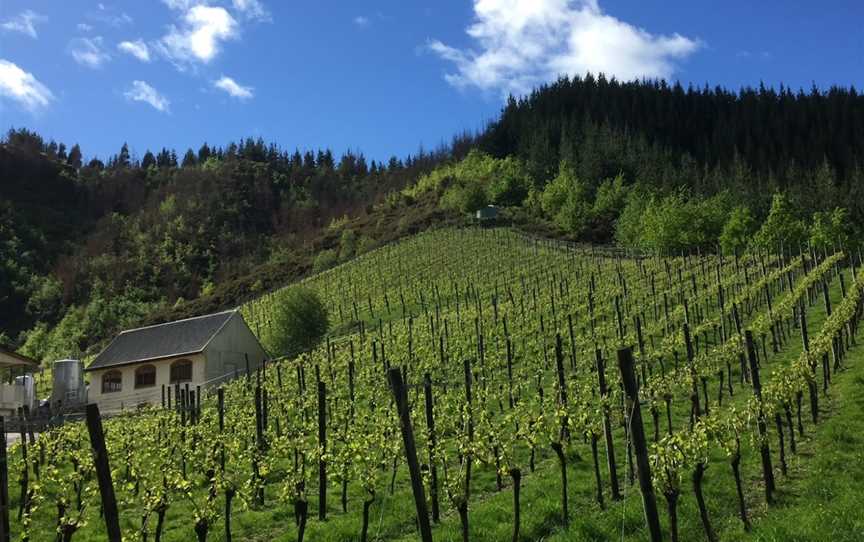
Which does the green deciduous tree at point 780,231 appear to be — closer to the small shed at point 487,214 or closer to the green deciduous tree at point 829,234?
the green deciduous tree at point 829,234

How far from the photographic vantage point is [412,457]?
32.6 feet

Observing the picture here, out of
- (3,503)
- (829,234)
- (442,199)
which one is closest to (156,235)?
(442,199)

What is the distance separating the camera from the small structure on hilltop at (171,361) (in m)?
45.1

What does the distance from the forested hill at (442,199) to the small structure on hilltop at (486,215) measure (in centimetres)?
313

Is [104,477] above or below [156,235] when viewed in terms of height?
below

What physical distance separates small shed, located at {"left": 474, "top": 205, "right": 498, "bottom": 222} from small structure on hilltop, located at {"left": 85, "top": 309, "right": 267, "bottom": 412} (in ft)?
189

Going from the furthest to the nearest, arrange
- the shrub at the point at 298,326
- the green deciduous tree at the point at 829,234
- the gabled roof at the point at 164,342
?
the green deciduous tree at the point at 829,234 → the shrub at the point at 298,326 → the gabled roof at the point at 164,342

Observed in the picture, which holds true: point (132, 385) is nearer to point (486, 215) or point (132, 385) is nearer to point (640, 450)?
point (640, 450)

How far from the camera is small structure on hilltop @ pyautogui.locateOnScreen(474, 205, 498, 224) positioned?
334 ft

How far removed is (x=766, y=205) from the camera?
88.2m

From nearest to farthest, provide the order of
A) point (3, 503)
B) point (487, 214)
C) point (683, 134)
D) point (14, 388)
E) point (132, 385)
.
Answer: point (3, 503), point (14, 388), point (132, 385), point (487, 214), point (683, 134)

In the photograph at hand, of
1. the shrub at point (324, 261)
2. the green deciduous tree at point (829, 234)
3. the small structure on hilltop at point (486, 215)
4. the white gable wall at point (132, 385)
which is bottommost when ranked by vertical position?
the white gable wall at point (132, 385)

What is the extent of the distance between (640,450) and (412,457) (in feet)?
10.4

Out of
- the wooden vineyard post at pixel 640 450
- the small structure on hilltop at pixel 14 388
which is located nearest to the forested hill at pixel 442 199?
the small structure on hilltop at pixel 14 388
